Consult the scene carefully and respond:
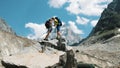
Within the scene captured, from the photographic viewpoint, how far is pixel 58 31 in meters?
33.3

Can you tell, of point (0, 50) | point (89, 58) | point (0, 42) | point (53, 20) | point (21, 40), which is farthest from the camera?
point (89, 58)

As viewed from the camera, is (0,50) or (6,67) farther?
(0,50)

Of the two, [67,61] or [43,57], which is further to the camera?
[43,57]

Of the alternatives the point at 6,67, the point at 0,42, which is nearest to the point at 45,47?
the point at 6,67

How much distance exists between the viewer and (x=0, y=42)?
129 feet

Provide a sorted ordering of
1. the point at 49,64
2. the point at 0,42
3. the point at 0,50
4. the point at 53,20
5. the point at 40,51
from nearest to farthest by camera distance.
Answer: the point at 49,64
the point at 40,51
the point at 53,20
the point at 0,50
the point at 0,42

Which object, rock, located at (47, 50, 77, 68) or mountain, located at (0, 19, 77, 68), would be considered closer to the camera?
mountain, located at (0, 19, 77, 68)

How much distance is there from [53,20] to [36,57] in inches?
227

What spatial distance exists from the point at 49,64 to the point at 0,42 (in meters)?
14.6

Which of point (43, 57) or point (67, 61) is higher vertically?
point (43, 57)

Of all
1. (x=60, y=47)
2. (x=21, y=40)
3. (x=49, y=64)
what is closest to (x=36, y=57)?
(x=49, y=64)

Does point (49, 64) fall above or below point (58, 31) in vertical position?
below

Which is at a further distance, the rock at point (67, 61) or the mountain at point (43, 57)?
the rock at point (67, 61)

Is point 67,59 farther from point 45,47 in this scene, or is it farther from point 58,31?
point 58,31
